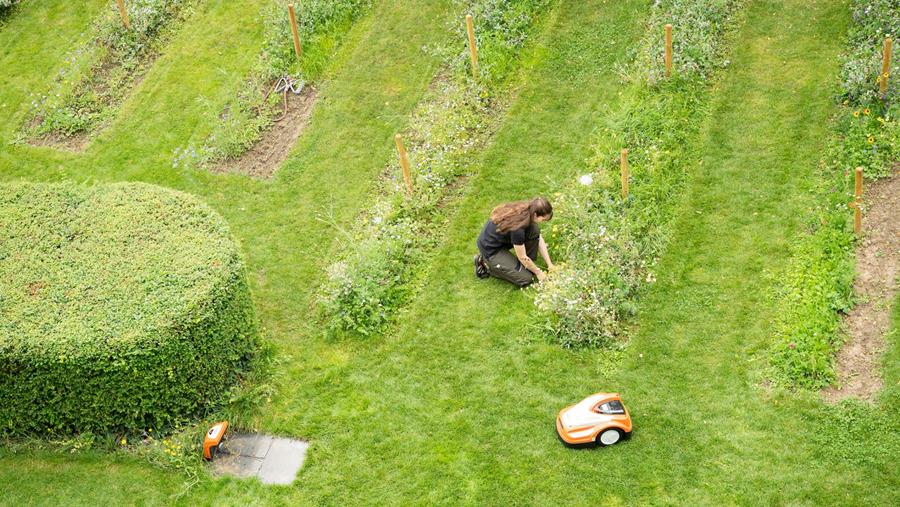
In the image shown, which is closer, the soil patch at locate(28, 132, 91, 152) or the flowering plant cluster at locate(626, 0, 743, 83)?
the flowering plant cluster at locate(626, 0, 743, 83)

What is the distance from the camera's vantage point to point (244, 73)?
1399 centimetres

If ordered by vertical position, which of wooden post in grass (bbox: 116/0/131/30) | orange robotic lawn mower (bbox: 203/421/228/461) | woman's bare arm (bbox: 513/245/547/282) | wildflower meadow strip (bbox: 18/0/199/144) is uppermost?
wooden post in grass (bbox: 116/0/131/30)

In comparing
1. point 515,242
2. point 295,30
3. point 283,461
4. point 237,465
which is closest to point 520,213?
point 515,242

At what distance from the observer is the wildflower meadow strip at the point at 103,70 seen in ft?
A: 45.0

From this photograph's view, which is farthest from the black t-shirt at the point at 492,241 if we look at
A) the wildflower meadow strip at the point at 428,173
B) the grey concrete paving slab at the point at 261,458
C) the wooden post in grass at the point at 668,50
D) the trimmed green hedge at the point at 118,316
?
the wooden post in grass at the point at 668,50

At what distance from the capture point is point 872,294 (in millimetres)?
9734

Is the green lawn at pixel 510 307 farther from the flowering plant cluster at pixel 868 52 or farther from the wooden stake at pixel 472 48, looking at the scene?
the wooden stake at pixel 472 48

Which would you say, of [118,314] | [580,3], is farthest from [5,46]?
[580,3]

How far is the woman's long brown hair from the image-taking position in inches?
388

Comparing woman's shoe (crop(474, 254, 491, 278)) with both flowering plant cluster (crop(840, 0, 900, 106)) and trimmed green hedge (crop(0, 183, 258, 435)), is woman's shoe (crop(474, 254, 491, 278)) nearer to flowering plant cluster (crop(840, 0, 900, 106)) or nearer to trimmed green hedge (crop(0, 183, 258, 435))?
trimmed green hedge (crop(0, 183, 258, 435))

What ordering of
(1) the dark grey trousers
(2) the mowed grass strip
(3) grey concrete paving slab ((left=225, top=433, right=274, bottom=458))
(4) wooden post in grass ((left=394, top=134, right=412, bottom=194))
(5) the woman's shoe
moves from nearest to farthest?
1. (2) the mowed grass strip
2. (3) grey concrete paving slab ((left=225, top=433, right=274, bottom=458))
3. (1) the dark grey trousers
4. (5) the woman's shoe
5. (4) wooden post in grass ((left=394, top=134, right=412, bottom=194))

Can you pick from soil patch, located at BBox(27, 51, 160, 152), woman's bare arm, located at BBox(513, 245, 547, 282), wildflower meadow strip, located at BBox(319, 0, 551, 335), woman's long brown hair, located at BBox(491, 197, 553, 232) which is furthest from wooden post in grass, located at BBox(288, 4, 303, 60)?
woman's bare arm, located at BBox(513, 245, 547, 282)

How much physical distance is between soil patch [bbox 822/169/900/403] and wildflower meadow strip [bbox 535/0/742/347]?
2.10 meters

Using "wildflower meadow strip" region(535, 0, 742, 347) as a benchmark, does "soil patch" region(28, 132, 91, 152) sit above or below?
above
